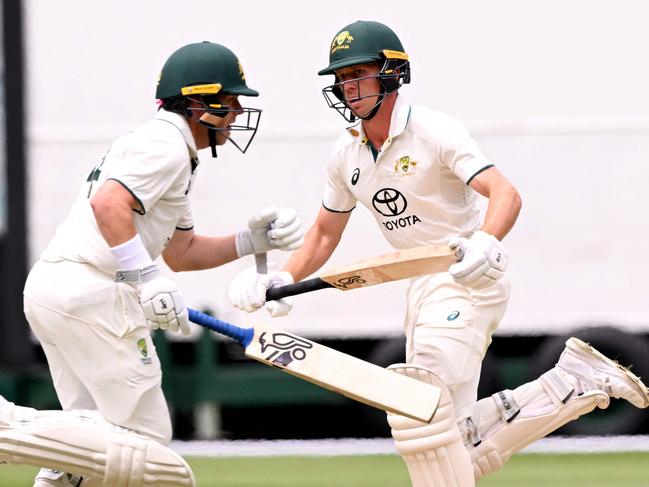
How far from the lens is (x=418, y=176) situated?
189 inches

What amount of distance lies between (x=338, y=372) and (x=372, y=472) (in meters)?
1.62

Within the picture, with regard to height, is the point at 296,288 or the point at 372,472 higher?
A: the point at 296,288

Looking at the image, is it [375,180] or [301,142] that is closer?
[375,180]

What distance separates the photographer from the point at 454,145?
4711 millimetres

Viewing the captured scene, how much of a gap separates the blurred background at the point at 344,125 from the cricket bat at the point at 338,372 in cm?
222

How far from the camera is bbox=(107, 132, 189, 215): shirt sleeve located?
4398 mm

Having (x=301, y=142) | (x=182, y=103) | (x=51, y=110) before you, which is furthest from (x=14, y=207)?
(x=182, y=103)

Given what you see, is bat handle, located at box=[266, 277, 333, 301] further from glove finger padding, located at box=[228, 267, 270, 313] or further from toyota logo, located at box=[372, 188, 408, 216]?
toyota logo, located at box=[372, 188, 408, 216]

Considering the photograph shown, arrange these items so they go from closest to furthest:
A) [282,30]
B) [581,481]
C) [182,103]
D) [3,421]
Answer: [3,421] < [182,103] < [581,481] < [282,30]

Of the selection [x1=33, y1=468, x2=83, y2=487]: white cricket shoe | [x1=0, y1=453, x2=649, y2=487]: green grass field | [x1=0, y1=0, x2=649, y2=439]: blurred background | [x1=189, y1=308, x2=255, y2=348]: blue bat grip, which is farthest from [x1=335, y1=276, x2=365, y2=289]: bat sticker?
[x1=0, y1=0, x2=649, y2=439]: blurred background

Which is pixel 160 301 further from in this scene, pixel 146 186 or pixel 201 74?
pixel 201 74

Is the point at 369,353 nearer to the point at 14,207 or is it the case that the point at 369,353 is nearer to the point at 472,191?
the point at 14,207

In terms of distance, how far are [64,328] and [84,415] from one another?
0.24 m

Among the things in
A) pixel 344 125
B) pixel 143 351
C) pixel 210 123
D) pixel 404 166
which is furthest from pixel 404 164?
pixel 344 125
